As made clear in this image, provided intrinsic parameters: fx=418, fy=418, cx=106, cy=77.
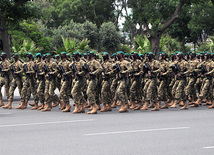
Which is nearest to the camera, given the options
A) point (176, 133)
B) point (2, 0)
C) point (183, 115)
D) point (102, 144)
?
point (102, 144)

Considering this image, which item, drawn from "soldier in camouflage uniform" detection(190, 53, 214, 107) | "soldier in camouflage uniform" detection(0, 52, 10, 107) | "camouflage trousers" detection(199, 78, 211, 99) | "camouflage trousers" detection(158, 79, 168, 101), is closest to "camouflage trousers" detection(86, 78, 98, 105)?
"camouflage trousers" detection(158, 79, 168, 101)

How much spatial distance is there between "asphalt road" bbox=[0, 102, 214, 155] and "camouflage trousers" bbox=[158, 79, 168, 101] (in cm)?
147

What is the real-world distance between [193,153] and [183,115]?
213 inches

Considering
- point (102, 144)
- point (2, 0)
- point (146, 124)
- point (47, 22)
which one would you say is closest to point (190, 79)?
point (146, 124)

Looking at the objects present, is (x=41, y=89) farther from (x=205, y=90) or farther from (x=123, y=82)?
(x=205, y=90)

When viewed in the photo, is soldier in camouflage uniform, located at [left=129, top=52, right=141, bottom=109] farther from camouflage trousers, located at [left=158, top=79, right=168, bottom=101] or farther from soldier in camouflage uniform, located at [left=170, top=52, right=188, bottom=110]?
soldier in camouflage uniform, located at [left=170, top=52, right=188, bottom=110]

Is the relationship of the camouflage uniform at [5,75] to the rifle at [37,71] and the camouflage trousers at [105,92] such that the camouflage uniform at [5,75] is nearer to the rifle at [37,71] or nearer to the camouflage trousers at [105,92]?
the rifle at [37,71]

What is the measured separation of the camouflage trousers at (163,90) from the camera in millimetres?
15027

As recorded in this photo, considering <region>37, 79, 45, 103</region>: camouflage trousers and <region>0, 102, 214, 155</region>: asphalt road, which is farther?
<region>37, 79, 45, 103</region>: camouflage trousers

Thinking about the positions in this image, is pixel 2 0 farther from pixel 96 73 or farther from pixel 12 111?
pixel 96 73

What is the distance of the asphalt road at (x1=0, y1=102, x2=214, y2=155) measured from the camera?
7633mm

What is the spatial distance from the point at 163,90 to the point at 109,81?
2.31 metres

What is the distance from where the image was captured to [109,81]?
14.1 metres

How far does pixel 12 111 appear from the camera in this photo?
565 inches
